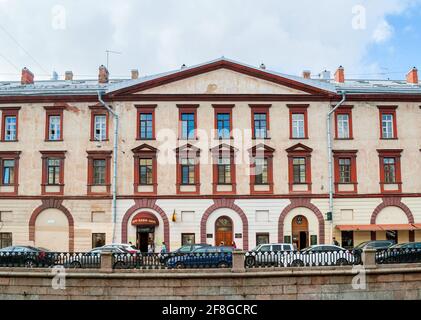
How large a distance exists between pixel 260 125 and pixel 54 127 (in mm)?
13684

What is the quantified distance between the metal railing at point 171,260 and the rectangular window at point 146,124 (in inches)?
606

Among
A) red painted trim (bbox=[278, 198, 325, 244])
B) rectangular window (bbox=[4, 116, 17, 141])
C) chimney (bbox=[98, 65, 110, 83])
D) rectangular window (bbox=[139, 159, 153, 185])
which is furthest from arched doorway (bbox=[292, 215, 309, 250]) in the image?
rectangular window (bbox=[4, 116, 17, 141])

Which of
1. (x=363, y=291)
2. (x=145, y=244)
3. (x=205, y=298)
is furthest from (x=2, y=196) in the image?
(x=363, y=291)

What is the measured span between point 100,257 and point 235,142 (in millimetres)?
16326

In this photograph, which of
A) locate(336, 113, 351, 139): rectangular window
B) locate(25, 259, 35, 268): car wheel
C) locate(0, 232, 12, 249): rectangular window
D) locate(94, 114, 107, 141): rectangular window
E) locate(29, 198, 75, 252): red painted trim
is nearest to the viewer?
locate(25, 259, 35, 268): car wheel

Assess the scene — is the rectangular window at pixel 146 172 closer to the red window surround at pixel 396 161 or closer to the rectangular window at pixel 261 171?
the rectangular window at pixel 261 171

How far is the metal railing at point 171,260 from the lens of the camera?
1764cm

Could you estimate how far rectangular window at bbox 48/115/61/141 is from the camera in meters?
32.6

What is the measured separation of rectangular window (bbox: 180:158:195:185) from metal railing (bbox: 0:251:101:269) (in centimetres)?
1438

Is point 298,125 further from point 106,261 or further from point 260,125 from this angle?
point 106,261

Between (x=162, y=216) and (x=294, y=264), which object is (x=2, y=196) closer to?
(x=162, y=216)

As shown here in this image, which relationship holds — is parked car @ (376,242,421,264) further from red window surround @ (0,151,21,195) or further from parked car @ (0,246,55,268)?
red window surround @ (0,151,21,195)

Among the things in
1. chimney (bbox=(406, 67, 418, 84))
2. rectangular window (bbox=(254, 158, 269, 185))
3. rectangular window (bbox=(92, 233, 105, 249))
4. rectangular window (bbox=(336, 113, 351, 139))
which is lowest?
rectangular window (bbox=(92, 233, 105, 249))

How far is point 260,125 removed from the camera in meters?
32.7
